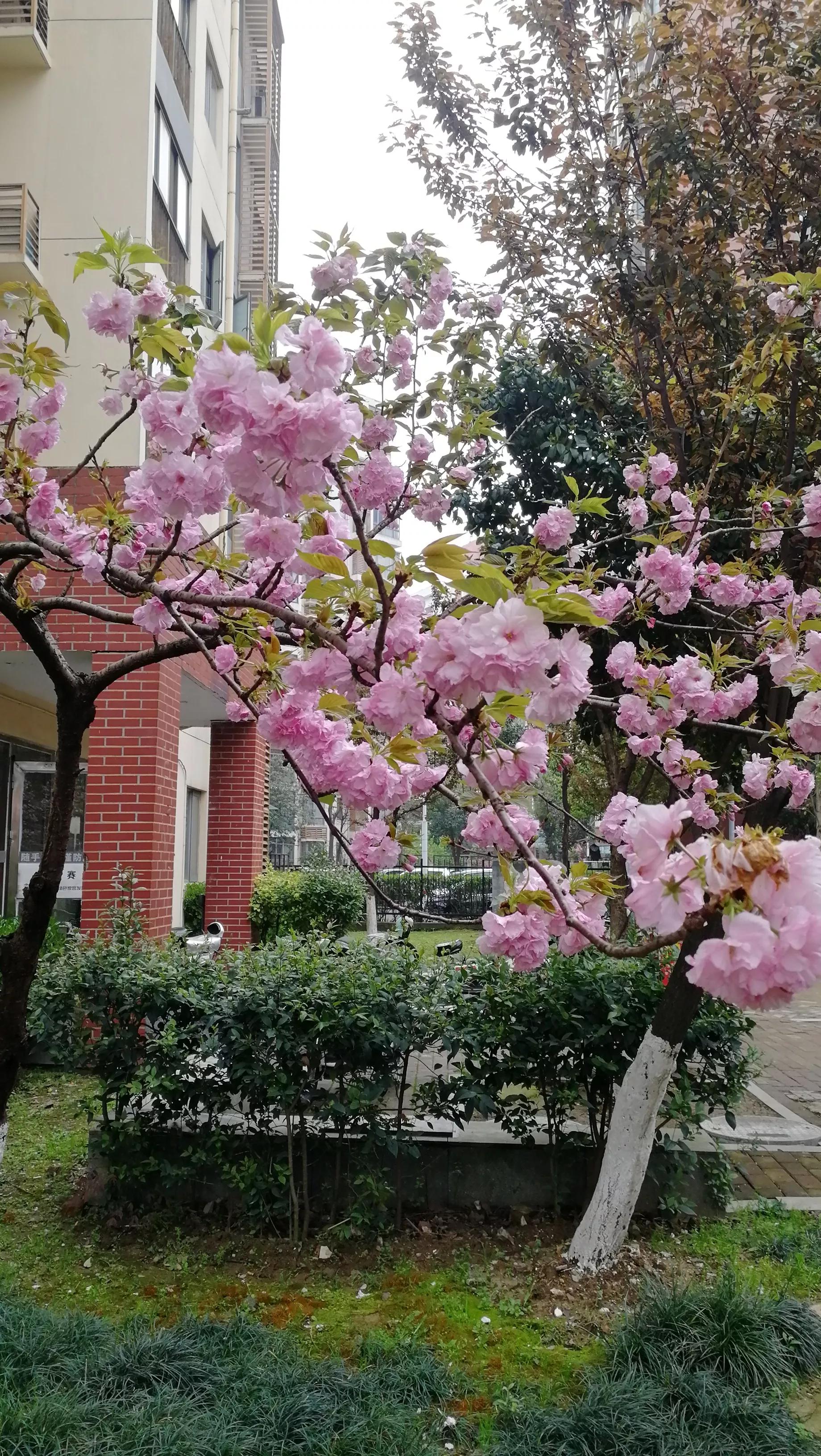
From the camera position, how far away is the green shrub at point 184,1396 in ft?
8.20

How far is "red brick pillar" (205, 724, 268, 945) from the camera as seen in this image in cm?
1036

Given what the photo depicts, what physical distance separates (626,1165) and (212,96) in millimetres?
14154

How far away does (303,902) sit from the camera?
11008 mm

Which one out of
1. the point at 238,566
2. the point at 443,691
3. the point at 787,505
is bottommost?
the point at 443,691

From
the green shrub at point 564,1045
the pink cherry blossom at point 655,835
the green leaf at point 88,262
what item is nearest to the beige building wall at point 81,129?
the green shrub at point 564,1045

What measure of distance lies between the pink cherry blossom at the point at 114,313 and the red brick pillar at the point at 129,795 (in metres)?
4.11

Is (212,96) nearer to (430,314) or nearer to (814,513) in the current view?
(430,314)

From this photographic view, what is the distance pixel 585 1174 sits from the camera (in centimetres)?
434

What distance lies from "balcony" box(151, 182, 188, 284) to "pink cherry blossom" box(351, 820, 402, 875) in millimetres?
6927

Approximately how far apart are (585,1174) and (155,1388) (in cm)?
220

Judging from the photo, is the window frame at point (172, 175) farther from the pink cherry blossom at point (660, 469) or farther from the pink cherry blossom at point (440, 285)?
the pink cherry blossom at point (660, 469)

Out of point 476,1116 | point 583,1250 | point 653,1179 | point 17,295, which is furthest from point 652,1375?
point 17,295

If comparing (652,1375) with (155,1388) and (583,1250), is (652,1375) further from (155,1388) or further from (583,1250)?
(155,1388)

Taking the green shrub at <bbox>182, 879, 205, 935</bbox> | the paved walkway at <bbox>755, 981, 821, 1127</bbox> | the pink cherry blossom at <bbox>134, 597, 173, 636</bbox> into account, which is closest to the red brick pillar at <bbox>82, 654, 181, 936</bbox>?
the pink cherry blossom at <bbox>134, 597, 173, 636</bbox>
